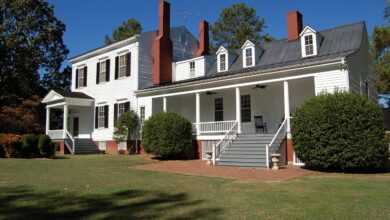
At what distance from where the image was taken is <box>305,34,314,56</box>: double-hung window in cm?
1894

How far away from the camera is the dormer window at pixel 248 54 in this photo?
827 inches

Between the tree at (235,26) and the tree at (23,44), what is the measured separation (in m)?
18.8

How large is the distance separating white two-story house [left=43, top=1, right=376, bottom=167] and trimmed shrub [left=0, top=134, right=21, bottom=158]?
5390mm

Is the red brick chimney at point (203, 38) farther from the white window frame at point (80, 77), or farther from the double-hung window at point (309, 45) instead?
the white window frame at point (80, 77)

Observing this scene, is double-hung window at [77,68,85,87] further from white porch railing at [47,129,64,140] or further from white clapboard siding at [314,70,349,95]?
white clapboard siding at [314,70,349,95]

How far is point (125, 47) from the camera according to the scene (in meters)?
24.6

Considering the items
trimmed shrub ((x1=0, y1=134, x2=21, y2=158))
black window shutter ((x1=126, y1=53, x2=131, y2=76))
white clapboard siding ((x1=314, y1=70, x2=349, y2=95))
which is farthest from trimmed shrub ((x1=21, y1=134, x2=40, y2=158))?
white clapboard siding ((x1=314, y1=70, x2=349, y2=95))

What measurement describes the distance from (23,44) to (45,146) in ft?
63.3

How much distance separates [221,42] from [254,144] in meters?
29.1

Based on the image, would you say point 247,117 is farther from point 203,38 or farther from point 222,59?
point 203,38

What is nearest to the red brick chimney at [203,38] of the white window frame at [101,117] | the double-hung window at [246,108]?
the double-hung window at [246,108]

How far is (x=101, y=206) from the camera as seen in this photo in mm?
Answer: 6602

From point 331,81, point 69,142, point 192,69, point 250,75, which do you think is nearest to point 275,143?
point 331,81

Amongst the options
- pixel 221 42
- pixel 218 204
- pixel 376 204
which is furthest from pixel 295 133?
pixel 221 42
